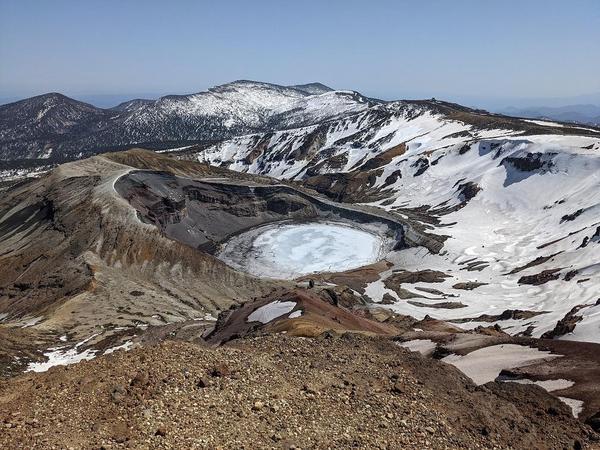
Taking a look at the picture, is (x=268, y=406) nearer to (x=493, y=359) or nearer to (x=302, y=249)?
(x=493, y=359)

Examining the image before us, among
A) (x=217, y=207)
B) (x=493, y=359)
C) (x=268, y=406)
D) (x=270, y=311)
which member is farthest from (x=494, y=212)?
(x=268, y=406)

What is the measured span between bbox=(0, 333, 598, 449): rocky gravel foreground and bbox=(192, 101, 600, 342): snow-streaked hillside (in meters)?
28.7

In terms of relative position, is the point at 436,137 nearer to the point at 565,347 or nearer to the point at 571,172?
the point at 571,172

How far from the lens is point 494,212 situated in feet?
404

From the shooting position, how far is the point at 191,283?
8094 centimetres

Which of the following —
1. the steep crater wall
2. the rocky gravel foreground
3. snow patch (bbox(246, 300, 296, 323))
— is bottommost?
the steep crater wall

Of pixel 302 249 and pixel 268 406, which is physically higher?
pixel 268 406

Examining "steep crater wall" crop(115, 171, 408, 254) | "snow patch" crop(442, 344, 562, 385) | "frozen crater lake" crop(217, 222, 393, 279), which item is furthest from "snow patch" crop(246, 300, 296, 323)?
"steep crater wall" crop(115, 171, 408, 254)

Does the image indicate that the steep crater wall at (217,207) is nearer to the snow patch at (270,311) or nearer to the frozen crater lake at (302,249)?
the frozen crater lake at (302,249)

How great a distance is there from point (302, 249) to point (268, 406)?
102029 mm

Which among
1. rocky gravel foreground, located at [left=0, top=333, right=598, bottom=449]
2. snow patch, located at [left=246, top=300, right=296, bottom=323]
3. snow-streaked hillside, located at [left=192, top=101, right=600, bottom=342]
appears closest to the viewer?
rocky gravel foreground, located at [left=0, top=333, right=598, bottom=449]

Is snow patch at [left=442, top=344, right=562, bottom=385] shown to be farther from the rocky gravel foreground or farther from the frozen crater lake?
the frozen crater lake

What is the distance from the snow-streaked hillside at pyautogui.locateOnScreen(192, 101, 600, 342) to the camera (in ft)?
228

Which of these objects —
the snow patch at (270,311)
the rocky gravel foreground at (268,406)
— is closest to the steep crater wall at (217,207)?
the snow patch at (270,311)
